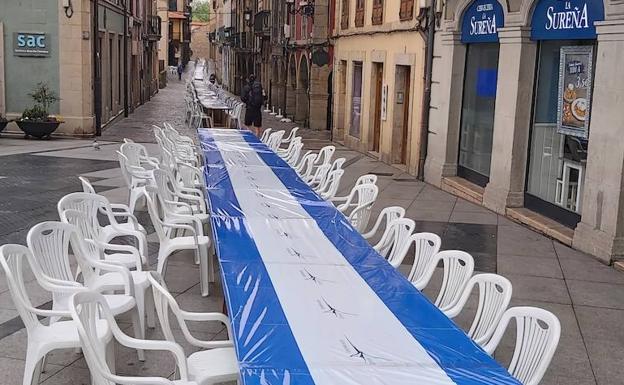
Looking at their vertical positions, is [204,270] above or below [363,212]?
below

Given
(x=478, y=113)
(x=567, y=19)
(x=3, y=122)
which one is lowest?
(x=3, y=122)

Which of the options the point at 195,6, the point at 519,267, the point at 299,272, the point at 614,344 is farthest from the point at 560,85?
the point at 195,6

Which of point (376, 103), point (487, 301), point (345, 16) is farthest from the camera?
point (345, 16)

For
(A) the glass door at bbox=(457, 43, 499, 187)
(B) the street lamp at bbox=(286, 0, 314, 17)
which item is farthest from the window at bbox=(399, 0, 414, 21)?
(B) the street lamp at bbox=(286, 0, 314, 17)

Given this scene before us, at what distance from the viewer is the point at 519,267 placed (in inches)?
325

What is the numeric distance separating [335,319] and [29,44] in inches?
695

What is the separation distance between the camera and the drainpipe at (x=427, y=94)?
1426 cm

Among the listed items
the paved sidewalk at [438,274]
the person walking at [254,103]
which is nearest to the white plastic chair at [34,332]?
the paved sidewalk at [438,274]

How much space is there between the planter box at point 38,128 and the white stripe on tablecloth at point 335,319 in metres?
14.0

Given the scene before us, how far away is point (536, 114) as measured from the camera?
1102cm

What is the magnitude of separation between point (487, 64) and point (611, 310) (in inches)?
260

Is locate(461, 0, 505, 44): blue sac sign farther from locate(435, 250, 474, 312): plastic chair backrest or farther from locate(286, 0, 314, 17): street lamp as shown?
locate(286, 0, 314, 17): street lamp

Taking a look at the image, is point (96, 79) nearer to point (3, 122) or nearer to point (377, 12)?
point (3, 122)

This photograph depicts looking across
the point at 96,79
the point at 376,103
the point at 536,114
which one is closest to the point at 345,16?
the point at 376,103
